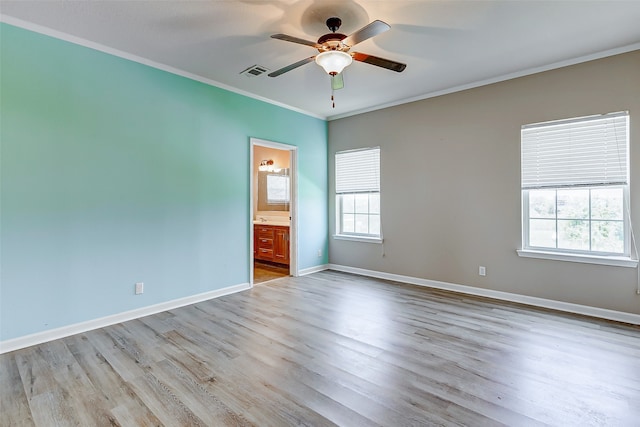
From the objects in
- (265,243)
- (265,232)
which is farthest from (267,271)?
(265,232)

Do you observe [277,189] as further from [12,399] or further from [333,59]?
[12,399]

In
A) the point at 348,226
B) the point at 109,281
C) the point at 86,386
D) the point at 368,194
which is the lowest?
the point at 86,386

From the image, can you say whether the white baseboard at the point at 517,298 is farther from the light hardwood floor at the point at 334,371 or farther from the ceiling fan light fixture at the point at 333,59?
the ceiling fan light fixture at the point at 333,59

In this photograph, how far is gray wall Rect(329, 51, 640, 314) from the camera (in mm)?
3371

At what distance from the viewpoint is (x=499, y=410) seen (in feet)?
6.26

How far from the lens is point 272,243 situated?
240 inches

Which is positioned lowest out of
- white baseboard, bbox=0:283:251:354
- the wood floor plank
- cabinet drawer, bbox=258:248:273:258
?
the wood floor plank

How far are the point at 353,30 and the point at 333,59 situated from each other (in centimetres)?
56

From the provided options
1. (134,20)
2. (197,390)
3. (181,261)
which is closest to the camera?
(197,390)

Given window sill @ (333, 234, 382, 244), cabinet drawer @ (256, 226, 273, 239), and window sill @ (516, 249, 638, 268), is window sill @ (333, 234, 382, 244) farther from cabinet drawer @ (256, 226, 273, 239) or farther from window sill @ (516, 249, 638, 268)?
window sill @ (516, 249, 638, 268)

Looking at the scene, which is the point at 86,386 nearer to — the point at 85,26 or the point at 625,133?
the point at 85,26

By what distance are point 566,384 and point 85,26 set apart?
4762 mm

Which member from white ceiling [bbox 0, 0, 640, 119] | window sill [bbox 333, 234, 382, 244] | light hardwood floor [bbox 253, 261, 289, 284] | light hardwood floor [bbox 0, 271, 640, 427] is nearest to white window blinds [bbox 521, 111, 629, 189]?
white ceiling [bbox 0, 0, 640, 119]

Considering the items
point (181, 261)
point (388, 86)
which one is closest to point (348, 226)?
point (388, 86)
